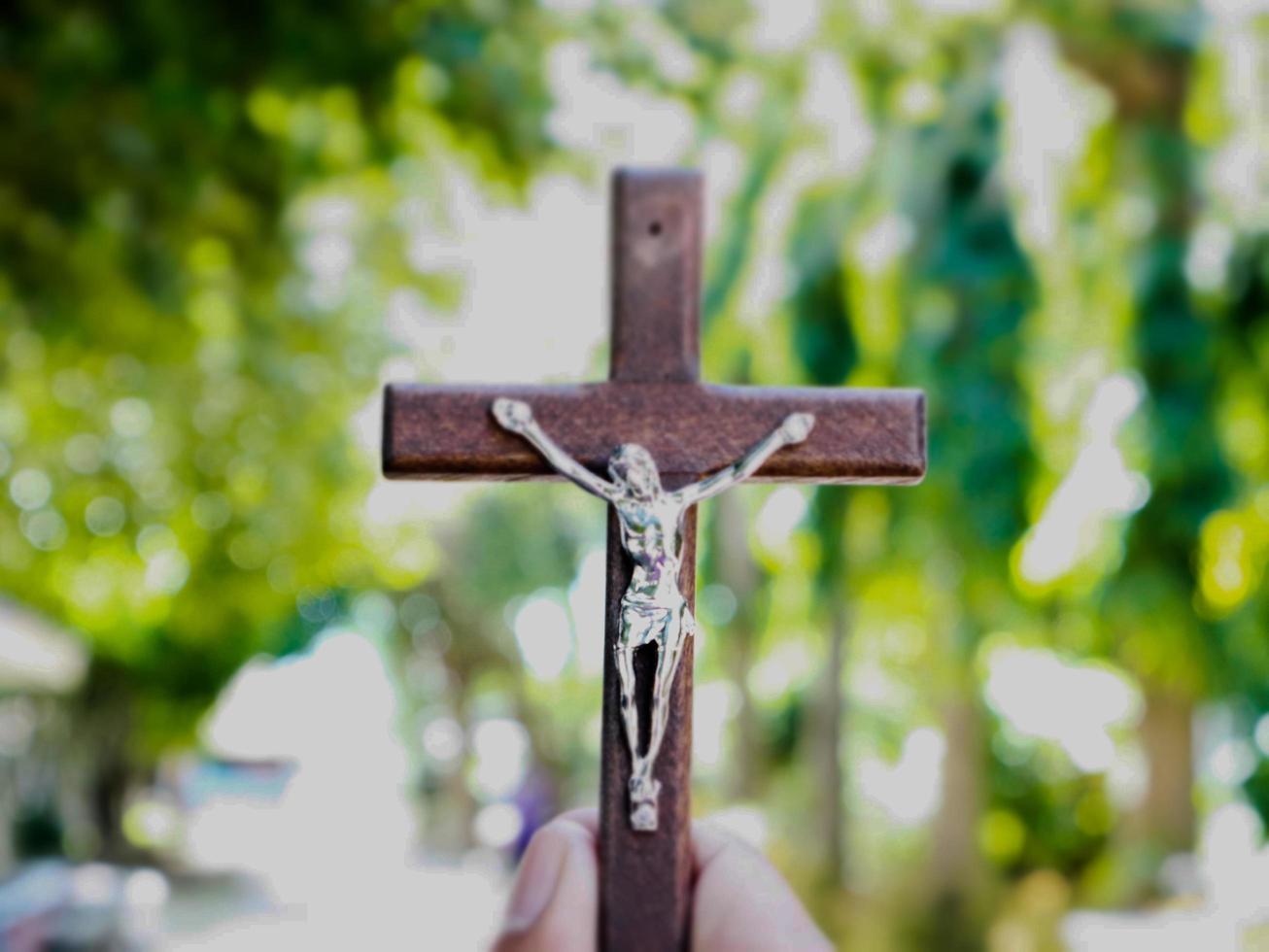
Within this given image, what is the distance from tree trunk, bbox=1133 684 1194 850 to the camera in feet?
30.1

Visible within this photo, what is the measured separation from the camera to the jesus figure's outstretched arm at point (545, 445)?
195 centimetres

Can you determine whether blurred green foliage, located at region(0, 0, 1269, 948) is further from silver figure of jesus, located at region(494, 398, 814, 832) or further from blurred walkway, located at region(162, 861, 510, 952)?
blurred walkway, located at region(162, 861, 510, 952)

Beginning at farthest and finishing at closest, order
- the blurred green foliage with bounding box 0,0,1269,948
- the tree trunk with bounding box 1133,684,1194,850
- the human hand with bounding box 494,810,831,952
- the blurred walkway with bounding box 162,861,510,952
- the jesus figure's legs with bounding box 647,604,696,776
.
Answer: the blurred walkway with bounding box 162,861,510,952, the tree trunk with bounding box 1133,684,1194,850, the blurred green foliage with bounding box 0,0,1269,948, the jesus figure's legs with bounding box 647,604,696,776, the human hand with bounding box 494,810,831,952

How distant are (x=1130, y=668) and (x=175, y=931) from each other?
9230 mm

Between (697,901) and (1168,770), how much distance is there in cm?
840

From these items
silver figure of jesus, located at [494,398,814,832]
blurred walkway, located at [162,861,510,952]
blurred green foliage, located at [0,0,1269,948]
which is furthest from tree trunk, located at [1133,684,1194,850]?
silver figure of jesus, located at [494,398,814,832]

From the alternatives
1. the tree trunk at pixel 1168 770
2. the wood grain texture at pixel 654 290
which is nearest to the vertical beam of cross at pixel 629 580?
the wood grain texture at pixel 654 290

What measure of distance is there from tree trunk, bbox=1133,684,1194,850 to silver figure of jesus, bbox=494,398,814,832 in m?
8.08

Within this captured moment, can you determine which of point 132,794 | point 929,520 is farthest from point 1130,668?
point 132,794

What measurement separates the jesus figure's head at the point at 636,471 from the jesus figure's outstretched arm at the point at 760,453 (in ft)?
0.18

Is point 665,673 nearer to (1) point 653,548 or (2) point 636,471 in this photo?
(1) point 653,548

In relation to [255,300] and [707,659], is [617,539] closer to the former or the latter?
[255,300]

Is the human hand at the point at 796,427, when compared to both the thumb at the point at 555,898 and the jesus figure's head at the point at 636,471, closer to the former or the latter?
the jesus figure's head at the point at 636,471

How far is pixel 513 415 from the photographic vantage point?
196 cm
